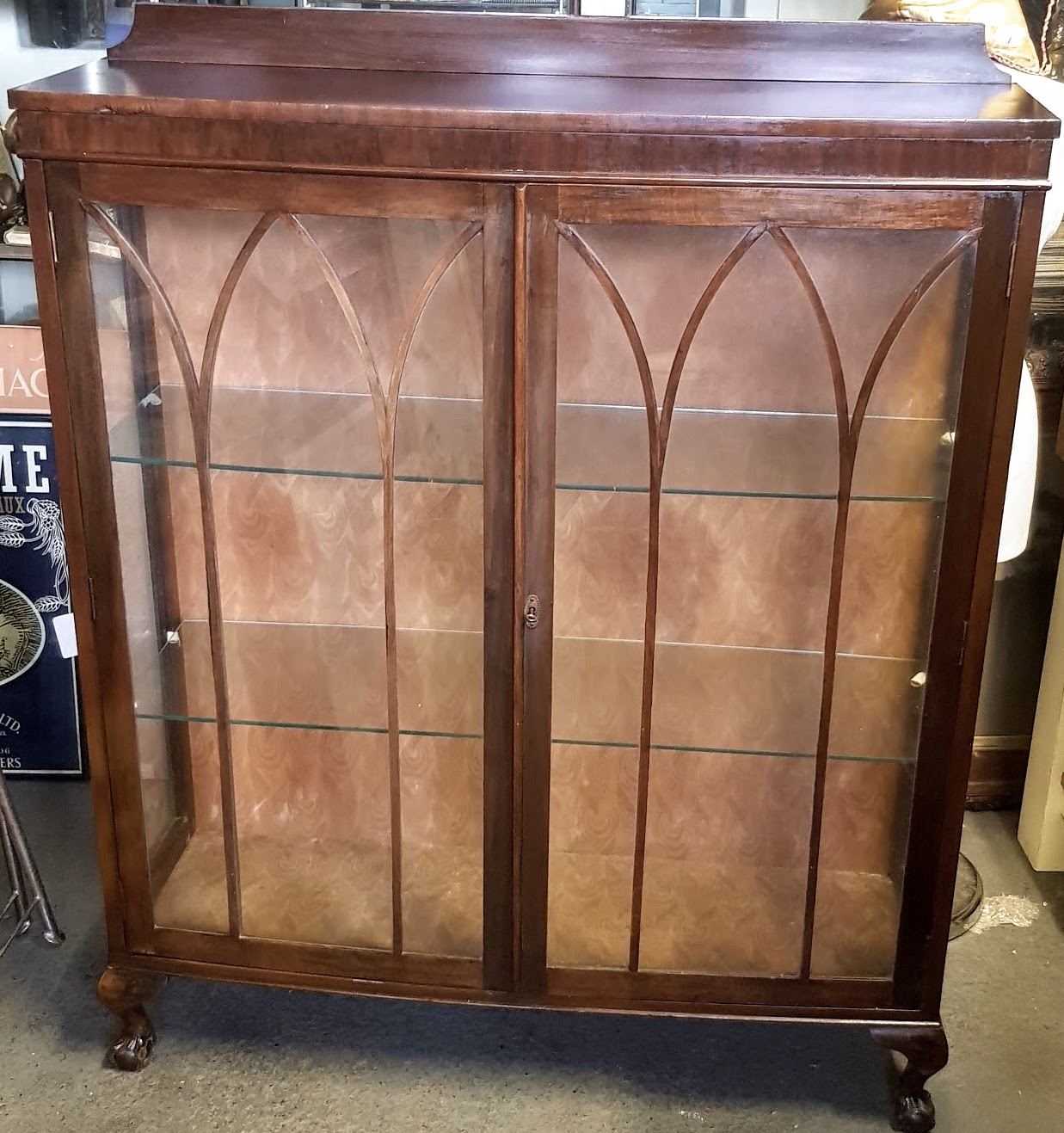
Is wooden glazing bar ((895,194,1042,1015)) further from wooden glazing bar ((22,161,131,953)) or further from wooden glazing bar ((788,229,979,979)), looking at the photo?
wooden glazing bar ((22,161,131,953))

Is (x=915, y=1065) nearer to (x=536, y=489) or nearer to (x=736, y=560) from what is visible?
(x=736, y=560)

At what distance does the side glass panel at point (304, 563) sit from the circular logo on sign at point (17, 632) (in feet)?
2.31

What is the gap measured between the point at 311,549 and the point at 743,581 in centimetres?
49

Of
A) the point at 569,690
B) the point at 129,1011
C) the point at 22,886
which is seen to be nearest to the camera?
the point at 569,690

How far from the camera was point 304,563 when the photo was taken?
4.55 ft

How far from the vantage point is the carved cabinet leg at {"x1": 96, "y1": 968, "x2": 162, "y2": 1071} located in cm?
146

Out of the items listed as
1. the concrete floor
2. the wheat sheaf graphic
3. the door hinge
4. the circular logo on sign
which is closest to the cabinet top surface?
the door hinge

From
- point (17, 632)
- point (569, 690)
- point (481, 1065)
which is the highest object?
point (569, 690)

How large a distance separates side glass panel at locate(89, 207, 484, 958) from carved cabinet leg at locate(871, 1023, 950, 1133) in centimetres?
49

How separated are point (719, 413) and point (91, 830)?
51.0 inches

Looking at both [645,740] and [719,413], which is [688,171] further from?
[645,740]

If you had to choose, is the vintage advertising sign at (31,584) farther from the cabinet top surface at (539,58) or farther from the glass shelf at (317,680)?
the cabinet top surface at (539,58)

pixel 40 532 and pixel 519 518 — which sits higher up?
pixel 519 518

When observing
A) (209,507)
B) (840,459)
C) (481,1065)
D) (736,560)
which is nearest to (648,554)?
(736,560)
